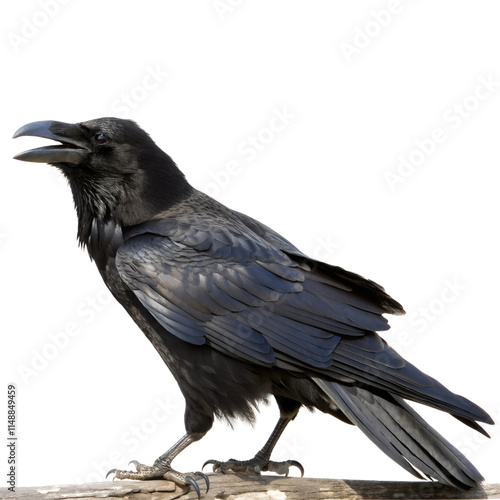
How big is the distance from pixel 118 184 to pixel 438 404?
97.8 inches

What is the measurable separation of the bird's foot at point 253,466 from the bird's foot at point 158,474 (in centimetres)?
44

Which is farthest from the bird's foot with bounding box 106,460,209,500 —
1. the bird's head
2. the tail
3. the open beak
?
the open beak

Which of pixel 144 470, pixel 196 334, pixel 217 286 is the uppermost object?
pixel 217 286

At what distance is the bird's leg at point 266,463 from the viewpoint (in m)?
4.95

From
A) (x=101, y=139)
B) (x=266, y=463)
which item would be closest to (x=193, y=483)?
(x=266, y=463)

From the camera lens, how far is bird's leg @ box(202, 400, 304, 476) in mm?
4953

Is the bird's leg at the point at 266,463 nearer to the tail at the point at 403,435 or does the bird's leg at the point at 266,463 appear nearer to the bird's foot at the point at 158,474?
the bird's foot at the point at 158,474

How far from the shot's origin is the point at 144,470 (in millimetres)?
4652

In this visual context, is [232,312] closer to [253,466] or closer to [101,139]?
[253,466]

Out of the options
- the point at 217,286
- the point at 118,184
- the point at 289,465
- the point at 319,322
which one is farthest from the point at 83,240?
the point at 289,465

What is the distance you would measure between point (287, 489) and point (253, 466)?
0.56m

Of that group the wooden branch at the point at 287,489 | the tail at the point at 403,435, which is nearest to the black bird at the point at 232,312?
the tail at the point at 403,435

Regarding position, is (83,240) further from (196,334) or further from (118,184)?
(196,334)

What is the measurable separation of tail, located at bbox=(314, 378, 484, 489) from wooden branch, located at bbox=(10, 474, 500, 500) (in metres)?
0.19
